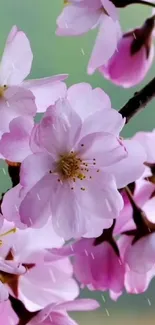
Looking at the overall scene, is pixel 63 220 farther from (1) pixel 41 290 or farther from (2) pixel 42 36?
(2) pixel 42 36

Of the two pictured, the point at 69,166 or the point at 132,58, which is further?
the point at 132,58

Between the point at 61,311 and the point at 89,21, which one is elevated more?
the point at 89,21

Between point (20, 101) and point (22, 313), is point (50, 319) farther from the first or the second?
point (20, 101)

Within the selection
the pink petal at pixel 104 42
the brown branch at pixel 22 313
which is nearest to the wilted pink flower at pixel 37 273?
the brown branch at pixel 22 313

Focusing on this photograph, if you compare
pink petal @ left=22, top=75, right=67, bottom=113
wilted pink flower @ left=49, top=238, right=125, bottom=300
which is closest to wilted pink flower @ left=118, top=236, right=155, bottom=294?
wilted pink flower @ left=49, top=238, right=125, bottom=300

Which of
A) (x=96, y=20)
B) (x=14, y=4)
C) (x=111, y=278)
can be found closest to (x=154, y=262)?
(x=111, y=278)

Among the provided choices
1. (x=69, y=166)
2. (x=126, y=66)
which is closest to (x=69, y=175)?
(x=69, y=166)
